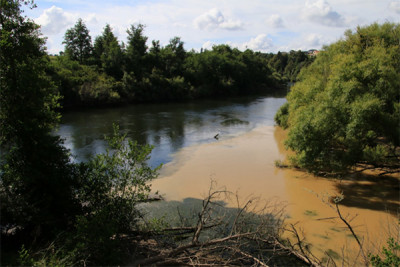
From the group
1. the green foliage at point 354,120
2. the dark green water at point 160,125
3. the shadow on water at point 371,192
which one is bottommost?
the shadow on water at point 371,192

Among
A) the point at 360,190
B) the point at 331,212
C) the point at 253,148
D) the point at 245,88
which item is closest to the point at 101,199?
the point at 331,212

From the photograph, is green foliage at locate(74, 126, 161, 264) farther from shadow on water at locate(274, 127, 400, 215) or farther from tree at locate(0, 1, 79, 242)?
shadow on water at locate(274, 127, 400, 215)

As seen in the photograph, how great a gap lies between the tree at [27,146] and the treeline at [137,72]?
31367 mm

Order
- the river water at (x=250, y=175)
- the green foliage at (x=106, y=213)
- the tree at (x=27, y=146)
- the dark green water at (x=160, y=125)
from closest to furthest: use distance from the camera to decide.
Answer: the green foliage at (x=106, y=213) → the tree at (x=27, y=146) → the river water at (x=250, y=175) → the dark green water at (x=160, y=125)

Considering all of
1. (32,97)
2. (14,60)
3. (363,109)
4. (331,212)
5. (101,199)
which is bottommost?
(331,212)

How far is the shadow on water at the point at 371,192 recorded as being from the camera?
14.1 m

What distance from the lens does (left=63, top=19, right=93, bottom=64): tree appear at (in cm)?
5275

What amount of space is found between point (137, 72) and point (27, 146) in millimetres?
46497

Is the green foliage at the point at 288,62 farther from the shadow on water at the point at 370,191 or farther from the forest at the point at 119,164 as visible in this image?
the shadow on water at the point at 370,191

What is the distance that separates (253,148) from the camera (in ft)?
78.9

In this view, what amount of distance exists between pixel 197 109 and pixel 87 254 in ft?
124

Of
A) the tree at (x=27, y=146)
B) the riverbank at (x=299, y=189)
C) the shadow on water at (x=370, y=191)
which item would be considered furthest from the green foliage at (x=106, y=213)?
the shadow on water at (x=370, y=191)

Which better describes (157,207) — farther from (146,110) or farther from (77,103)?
(77,103)

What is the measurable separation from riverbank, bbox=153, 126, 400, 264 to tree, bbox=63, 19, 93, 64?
3961cm
